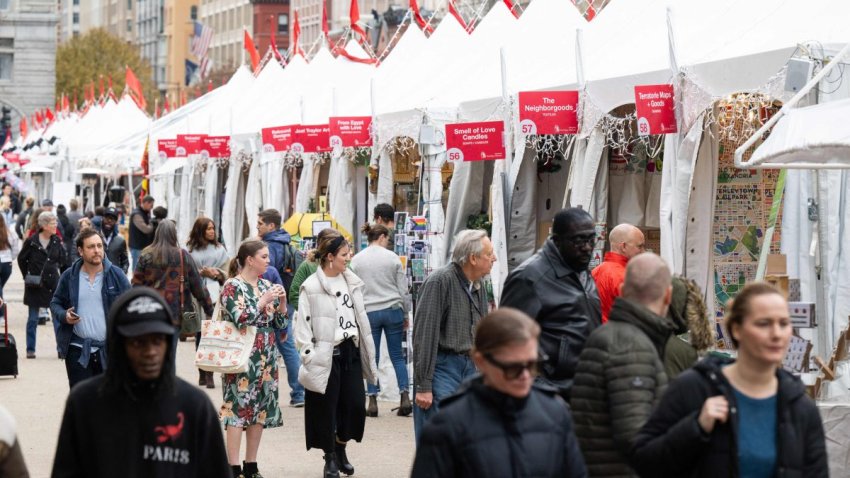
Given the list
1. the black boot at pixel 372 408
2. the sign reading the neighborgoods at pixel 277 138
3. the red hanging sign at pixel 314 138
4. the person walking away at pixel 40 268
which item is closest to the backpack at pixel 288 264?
the black boot at pixel 372 408

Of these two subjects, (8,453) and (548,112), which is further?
(548,112)

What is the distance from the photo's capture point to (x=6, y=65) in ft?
393

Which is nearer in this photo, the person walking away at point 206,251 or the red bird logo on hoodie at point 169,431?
the red bird logo on hoodie at point 169,431

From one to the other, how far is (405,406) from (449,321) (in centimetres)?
509

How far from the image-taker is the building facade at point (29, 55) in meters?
118

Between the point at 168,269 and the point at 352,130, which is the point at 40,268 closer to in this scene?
the point at 352,130

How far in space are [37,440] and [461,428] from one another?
8440mm

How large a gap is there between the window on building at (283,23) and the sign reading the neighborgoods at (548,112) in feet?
348

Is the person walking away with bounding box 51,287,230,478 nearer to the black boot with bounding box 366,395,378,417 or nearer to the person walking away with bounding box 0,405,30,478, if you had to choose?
the person walking away with bounding box 0,405,30,478

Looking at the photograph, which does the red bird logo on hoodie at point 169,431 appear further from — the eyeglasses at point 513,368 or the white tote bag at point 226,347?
the white tote bag at point 226,347

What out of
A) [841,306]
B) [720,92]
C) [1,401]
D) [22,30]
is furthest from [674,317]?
[22,30]

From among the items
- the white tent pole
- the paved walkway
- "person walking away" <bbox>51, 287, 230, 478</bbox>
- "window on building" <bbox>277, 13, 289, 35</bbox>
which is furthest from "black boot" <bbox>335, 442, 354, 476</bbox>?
"window on building" <bbox>277, 13, 289, 35</bbox>

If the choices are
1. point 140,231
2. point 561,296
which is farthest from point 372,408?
point 140,231

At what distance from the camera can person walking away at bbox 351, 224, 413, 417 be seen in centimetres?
1394
